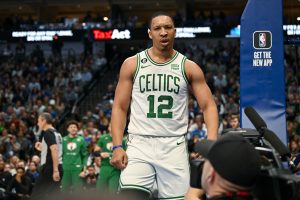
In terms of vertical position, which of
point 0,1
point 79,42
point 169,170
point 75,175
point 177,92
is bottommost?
point 75,175

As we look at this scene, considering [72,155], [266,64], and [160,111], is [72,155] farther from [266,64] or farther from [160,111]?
[160,111]

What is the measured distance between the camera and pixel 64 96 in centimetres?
2436

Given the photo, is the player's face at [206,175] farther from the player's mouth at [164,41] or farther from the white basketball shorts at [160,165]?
the player's mouth at [164,41]

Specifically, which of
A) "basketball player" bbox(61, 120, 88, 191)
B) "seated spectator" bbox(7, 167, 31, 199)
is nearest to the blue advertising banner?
"basketball player" bbox(61, 120, 88, 191)

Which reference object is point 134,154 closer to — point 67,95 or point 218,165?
point 218,165

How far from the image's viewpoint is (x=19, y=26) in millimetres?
27984

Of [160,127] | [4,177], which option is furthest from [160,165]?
[4,177]

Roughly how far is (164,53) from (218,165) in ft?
10.8

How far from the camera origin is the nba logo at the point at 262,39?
745 cm

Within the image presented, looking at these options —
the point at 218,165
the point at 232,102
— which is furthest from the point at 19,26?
the point at 218,165

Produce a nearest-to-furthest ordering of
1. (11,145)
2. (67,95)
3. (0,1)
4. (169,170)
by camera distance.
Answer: (169,170)
(11,145)
(67,95)
(0,1)

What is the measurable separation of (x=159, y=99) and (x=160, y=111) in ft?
0.33

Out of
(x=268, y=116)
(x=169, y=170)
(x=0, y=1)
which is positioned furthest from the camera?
(x=0, y=1)

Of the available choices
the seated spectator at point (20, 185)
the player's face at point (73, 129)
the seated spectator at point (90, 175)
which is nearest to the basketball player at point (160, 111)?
the player's face at point (73, 129)
